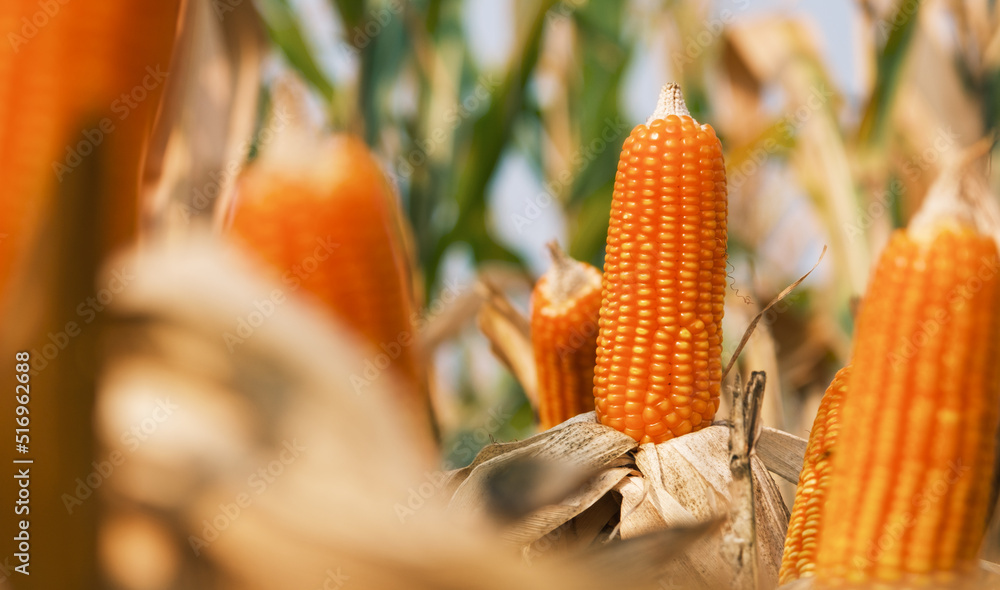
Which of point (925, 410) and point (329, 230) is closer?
point (925, 410)

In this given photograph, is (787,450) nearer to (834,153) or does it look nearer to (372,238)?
(372,238)

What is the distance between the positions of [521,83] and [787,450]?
1717 millimetres

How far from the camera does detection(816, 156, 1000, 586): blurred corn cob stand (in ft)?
1.79

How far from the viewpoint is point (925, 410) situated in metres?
0.55

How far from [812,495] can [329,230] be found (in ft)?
1.64

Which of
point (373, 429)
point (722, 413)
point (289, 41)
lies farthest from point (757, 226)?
point (373, 429)

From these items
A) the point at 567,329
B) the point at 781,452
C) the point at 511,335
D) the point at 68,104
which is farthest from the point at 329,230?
the point at 511,335

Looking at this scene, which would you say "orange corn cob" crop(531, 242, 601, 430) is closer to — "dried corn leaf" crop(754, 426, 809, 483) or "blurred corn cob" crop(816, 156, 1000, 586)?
"dried corn leaf" crop(754, 426, 809, 483)

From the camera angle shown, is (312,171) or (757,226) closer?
(312,171)

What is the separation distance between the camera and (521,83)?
7.91 ft

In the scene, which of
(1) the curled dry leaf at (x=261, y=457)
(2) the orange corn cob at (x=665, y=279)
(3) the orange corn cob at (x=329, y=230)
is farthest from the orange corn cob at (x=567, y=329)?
(1) the curled dry leaf at (x=261, y=457)

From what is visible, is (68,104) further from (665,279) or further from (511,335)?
(511,335)

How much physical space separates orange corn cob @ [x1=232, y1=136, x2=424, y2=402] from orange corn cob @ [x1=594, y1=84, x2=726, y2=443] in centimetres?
26

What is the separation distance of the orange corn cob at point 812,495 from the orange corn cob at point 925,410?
0.10 m
